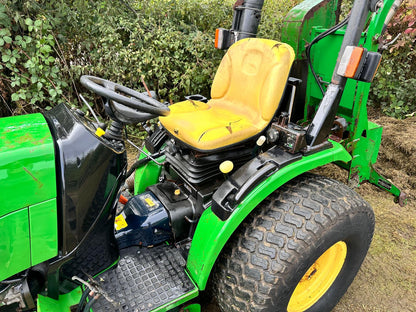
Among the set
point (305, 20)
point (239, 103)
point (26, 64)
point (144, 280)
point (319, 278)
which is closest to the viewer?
point (144, 280)

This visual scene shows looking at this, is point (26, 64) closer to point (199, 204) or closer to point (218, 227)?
point (199, 204)

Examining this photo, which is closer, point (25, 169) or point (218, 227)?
point (25, 169)

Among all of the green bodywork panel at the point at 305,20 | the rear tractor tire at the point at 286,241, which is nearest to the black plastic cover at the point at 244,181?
the rear tractor tire at the point at 286,241

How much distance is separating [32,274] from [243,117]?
1342mm

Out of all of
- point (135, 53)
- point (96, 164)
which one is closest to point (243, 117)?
point (96, 164)

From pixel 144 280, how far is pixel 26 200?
28.3 inches

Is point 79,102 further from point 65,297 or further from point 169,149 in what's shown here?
point 65,297

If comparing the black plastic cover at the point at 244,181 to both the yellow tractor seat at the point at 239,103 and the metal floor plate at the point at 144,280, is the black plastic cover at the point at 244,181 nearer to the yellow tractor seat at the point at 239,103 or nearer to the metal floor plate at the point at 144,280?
the yellow tractor seat at the point at 239,103

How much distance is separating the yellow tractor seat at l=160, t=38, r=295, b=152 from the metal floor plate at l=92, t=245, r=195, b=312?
2.10 feet

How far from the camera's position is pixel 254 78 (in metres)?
1.90

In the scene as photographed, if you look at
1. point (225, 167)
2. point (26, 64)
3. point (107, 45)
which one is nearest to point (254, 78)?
point (225, 167)

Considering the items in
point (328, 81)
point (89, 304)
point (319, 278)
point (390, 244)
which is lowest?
point (390, 244)

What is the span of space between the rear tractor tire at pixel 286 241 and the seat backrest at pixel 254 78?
0.48 m

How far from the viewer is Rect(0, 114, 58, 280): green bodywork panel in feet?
3.82
